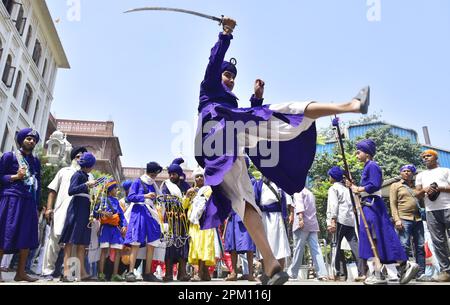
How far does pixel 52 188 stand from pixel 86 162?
0.67 m

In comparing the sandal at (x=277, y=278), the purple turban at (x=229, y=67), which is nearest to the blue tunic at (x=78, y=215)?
the purple turban at (x=229, y=67)

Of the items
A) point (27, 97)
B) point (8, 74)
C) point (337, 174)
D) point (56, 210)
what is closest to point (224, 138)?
point (56, 210)

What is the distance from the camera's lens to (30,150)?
4.74 m

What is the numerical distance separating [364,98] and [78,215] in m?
4.11

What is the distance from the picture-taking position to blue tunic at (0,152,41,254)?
4.20m

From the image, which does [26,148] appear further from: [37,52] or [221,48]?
[37,52]

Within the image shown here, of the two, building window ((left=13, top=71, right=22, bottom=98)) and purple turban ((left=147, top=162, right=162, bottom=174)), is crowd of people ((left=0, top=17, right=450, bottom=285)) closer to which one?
purple turban ((left=147, top=162, right=162, bottom=174))

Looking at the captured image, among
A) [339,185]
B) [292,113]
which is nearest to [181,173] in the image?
[339,185]

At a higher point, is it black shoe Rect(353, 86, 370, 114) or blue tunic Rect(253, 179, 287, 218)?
black shoe Rect(353, 86, 370, 114)

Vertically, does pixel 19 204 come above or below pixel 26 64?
below

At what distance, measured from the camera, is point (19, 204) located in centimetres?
435

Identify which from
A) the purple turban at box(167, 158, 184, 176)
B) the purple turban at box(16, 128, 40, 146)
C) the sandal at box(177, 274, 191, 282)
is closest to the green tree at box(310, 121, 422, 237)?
the purple turban at box(167, 158, 184, 176)

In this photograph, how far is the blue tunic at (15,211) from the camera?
4.20m
